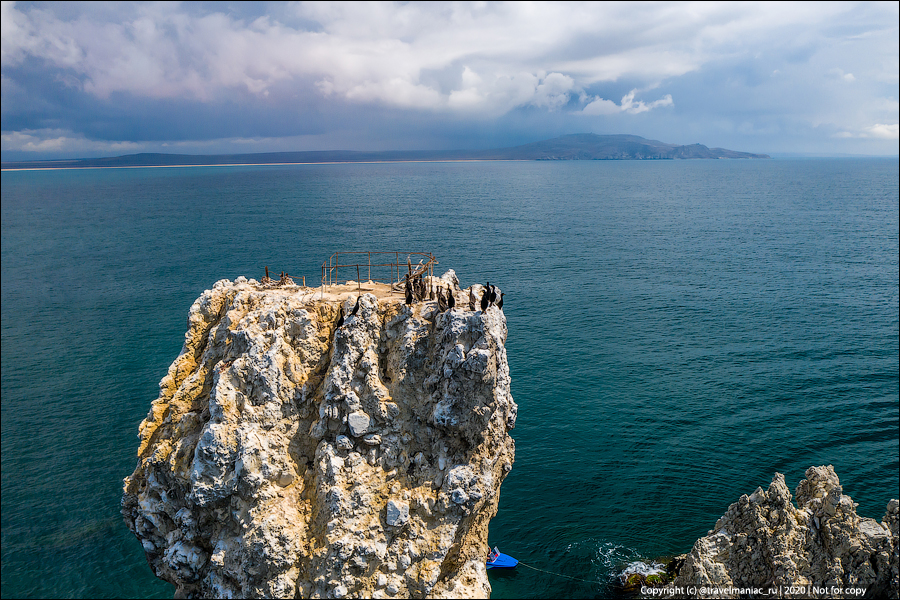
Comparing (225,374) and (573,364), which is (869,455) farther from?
(225,374)

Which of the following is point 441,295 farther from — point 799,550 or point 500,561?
point 799,550

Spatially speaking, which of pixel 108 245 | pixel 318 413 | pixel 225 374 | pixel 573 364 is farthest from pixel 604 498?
pixel 108 245

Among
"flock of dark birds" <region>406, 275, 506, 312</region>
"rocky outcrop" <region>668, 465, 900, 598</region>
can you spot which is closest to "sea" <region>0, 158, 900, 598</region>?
"rocky outcrop" <region>668, 465, 900, 598</region>

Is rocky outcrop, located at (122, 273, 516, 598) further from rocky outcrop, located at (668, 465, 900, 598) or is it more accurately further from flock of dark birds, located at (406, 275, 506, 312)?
rocky outcrop, located at (668, 465, 900, 598)

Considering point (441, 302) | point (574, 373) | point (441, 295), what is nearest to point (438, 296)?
point (441, 295)

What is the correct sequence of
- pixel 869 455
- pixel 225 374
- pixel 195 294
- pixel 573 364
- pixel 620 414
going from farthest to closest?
pixel 195 294 → pixel 573 364 → pixel 620 414 → pixel 869 455 → pixel 225 374

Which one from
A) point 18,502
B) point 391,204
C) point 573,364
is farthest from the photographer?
point 391,204

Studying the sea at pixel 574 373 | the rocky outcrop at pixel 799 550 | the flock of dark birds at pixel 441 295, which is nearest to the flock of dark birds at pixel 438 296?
the flock of dark birds at pixel 441 295
